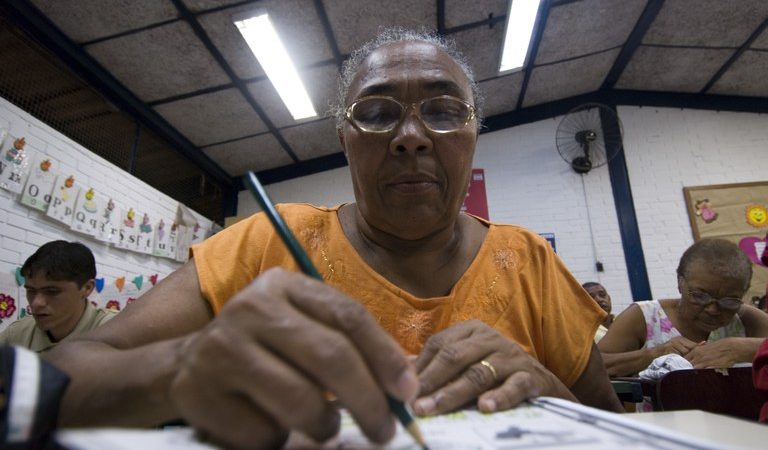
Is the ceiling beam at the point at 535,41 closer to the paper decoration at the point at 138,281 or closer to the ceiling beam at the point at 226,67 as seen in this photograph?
the ceiling beam at the point at 226,67

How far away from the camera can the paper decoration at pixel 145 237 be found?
154 inches

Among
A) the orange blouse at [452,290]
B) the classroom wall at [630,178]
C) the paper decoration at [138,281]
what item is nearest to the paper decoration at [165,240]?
the paper decoration at [138,281]

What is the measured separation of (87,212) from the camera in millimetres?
3316

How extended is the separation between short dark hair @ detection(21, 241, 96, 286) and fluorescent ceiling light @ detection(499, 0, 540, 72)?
356 centimetres

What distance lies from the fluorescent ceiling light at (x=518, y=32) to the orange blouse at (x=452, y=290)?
3.17 meters

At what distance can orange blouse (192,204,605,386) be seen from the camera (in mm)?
969

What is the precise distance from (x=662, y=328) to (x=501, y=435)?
2.57 meters

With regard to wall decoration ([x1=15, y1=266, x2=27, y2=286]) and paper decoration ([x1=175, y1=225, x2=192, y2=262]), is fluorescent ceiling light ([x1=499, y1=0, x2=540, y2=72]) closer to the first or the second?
paper decoration ([x1=175, y1=225, x2=192, y2=262])

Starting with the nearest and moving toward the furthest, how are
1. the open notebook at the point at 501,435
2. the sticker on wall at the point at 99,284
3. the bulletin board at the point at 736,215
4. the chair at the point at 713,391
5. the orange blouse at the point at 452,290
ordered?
1. the open notebook at the point at 501,435
2. the orange blouse at the point at 452,290
3. the chair at the point at 713,391
4. the sticker on wall at the point at 99,284
5. the bulletin board at the point at 736,215

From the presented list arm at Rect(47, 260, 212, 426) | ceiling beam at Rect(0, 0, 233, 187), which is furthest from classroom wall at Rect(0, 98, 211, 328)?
arm at Rect(47, 260, 212, 426)

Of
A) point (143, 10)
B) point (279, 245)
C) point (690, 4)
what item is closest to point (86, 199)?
point (143, 10)

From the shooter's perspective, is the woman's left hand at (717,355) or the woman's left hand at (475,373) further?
the woman's left hand at (717,355)

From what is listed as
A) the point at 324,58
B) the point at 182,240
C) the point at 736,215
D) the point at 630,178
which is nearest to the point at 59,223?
the point at 182,240

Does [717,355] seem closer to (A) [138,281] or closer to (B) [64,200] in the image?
(B) [64,200]
